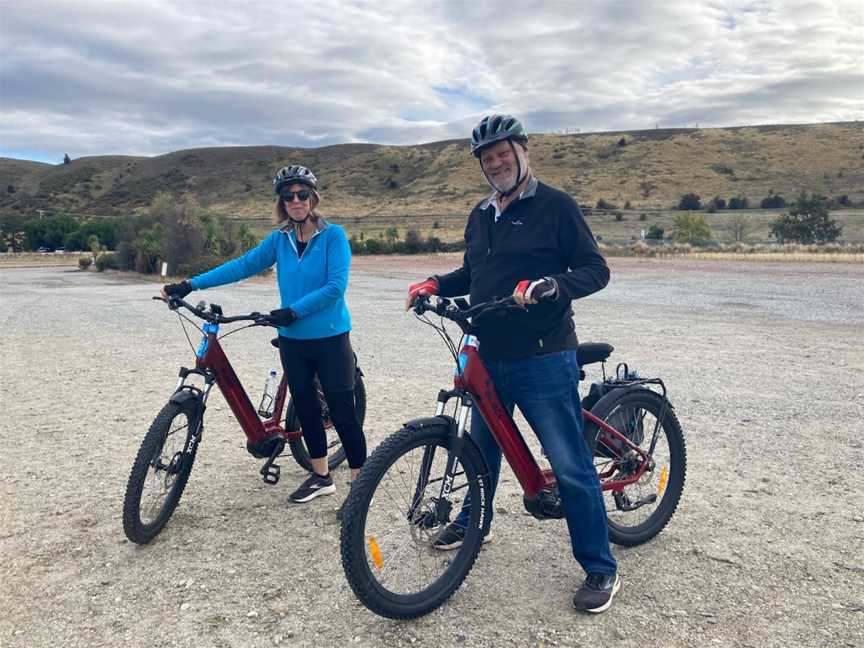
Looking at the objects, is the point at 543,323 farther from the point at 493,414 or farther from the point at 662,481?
the point at 662,481

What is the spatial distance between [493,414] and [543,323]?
0.50 meters

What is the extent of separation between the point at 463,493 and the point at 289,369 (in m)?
1.40

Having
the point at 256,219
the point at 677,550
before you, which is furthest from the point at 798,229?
the point at 256,219

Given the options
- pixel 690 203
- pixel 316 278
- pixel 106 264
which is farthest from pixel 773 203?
pixel 316 278

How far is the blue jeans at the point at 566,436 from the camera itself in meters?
2.93

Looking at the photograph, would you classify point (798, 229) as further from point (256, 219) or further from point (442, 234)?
point (256, 219)

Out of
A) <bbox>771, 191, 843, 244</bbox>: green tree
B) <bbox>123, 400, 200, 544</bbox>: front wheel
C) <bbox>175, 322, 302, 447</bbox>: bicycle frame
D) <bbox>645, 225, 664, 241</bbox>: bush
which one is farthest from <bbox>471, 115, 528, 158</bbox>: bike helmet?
<bbox>645, 225, 664, 241</bbox>: bush

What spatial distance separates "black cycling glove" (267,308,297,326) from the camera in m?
3.65

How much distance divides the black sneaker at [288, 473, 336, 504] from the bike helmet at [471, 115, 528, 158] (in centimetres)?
250

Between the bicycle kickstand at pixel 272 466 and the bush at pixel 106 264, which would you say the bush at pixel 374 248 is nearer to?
the bush at pixel 106 264

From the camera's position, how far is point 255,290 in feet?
67.6

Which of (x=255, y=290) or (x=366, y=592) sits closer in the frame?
(x=366, y=592)

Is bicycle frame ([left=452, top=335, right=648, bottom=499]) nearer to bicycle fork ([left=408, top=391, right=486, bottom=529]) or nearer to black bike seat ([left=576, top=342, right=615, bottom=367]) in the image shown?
bicycle fork ([left=408, top=391, right=486, bottom=529])

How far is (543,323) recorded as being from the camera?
2893mm
